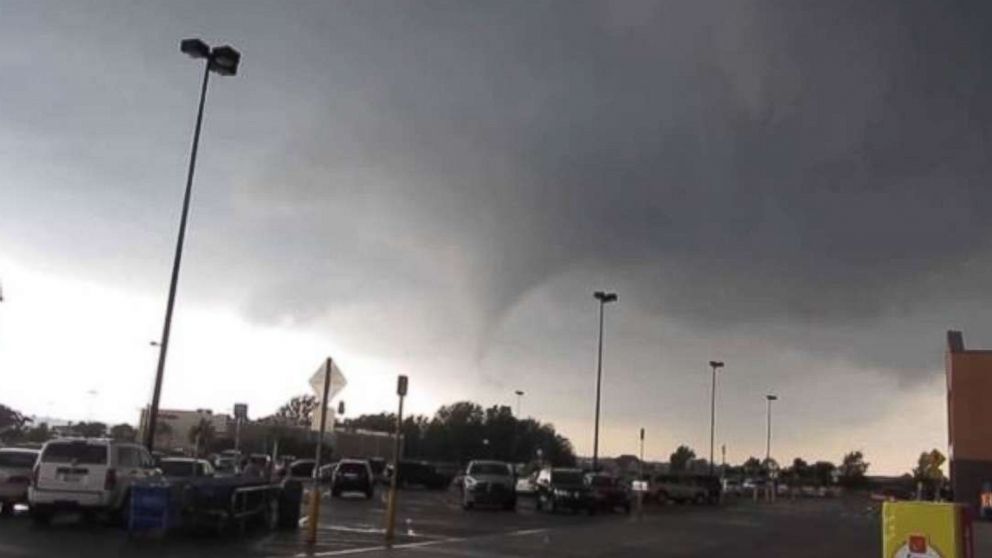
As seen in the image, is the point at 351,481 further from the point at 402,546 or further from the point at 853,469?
the point at 853,469

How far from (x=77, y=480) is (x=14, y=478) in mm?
4168

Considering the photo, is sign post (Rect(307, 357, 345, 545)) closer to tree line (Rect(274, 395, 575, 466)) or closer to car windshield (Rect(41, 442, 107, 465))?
car windshield (Rect(41, 442, 107, 465))

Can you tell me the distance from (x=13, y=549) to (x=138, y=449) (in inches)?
285

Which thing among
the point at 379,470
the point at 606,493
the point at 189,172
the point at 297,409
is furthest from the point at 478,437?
the point at 189,172

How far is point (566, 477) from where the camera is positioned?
42969mm

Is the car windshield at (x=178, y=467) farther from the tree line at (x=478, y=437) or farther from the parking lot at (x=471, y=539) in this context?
the tree line at (x=478, y=437)

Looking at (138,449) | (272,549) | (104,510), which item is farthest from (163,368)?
(272,549)

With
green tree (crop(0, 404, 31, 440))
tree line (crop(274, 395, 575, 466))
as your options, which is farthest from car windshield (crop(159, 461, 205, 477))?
tree line (crop(274, 395, 575, 466))

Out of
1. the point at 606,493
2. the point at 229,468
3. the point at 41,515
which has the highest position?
the point at 606,493

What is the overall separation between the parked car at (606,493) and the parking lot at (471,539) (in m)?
5.20

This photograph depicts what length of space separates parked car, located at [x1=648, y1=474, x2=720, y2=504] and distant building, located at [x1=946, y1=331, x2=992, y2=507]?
15331 millimetres

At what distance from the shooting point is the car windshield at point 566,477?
4267cm

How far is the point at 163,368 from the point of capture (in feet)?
92.7

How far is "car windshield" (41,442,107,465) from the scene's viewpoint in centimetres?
2264
